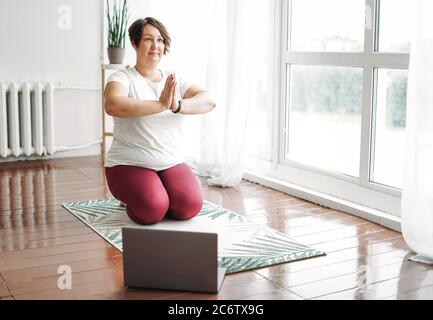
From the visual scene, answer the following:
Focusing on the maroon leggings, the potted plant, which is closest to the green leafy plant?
the potted plant

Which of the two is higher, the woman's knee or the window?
the window

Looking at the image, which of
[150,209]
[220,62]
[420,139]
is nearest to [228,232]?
[150,209]

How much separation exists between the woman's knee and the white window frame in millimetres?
1153

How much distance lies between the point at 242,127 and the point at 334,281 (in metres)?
1.82

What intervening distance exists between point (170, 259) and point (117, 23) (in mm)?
2859

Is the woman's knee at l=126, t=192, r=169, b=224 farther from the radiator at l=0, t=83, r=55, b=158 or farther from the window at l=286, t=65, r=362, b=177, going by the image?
the radiator at l=0, t=83, r=55, b=158

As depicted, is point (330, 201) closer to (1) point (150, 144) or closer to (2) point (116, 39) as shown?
(1) point (150, 144)

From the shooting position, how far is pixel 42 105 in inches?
193

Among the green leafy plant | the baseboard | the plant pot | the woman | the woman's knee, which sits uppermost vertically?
the green leafy plant

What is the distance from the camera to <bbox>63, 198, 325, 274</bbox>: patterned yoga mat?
271 centimetres

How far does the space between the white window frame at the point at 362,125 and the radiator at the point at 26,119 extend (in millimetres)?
1655

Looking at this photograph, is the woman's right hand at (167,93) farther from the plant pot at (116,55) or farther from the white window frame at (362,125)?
the plant pot at (116,55)

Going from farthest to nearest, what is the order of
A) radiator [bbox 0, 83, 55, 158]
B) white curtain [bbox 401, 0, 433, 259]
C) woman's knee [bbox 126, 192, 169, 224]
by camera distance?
radiator [bbox 0, 83, 55, 158], woman's knee [bbox 126, 192, 169, 224], white curtain [bbox 401, 0, 433, 259]

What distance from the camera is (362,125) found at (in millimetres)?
3537
